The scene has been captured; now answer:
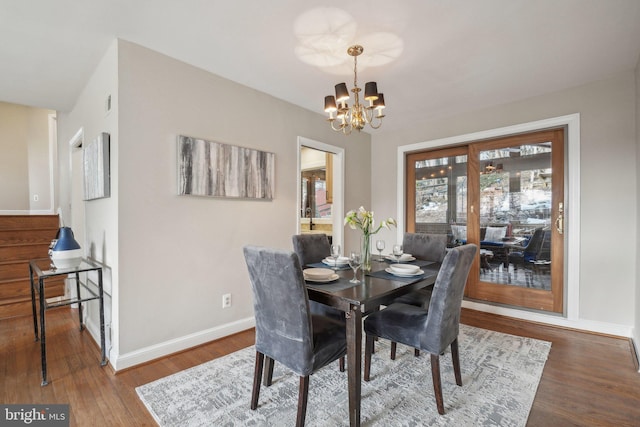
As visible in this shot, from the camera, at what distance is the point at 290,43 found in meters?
2.25

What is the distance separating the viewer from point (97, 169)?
2430mm

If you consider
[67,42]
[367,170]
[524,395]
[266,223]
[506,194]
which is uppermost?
[67,42]

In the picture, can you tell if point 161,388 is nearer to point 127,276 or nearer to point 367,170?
point 127,276

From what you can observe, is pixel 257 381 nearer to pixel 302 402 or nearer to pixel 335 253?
pixel 302 402

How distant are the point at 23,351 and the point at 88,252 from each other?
905mm

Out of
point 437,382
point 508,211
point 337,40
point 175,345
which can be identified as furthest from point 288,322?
point 508,211

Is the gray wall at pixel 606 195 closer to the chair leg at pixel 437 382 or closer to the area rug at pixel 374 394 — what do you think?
the area rug at pixel 374 394

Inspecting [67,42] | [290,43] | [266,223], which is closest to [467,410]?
[266,223]

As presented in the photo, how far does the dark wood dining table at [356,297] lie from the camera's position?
1499 millimetres

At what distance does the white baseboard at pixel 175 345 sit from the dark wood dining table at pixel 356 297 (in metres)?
1.48

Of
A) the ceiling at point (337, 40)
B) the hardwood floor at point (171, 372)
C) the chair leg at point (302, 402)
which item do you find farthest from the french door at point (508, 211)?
the chair leg at point (302, 402)

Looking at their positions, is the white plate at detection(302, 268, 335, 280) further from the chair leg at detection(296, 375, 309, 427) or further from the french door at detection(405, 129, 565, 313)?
the french door at detection(405, 129, 565, 313)

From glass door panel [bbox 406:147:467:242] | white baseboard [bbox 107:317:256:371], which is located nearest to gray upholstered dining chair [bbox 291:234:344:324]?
white baseboard [bbox 107:317:256:371]

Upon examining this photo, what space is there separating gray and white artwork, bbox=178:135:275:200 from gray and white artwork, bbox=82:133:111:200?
0.52 meters
